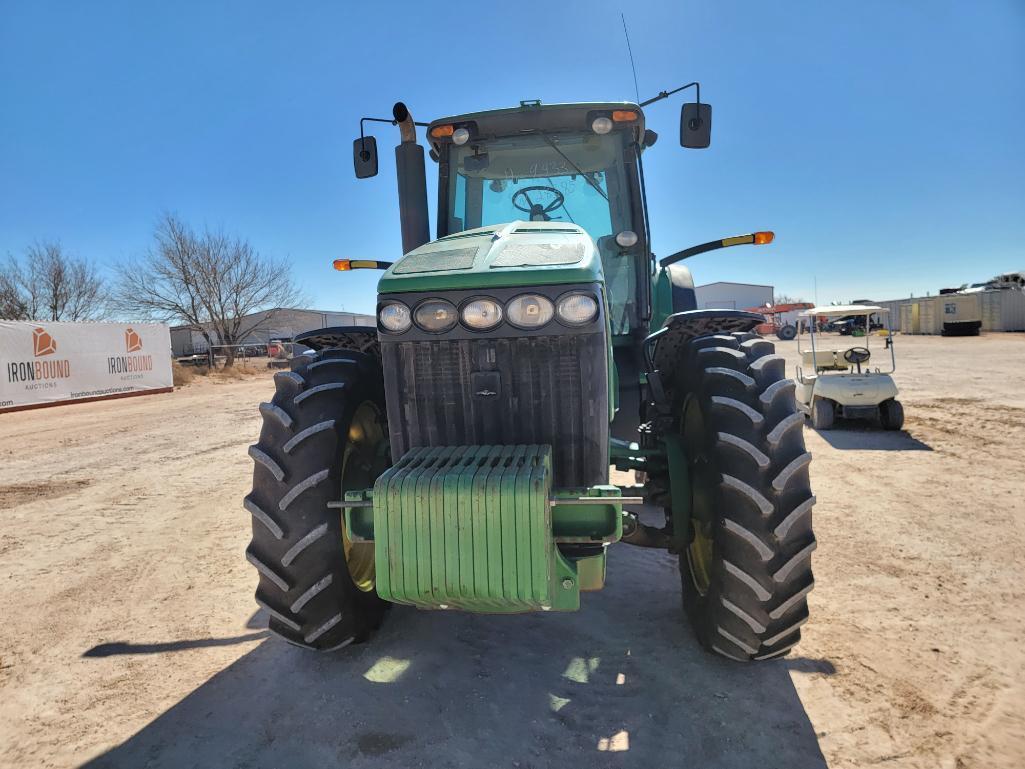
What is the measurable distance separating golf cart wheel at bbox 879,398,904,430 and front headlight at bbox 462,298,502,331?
8343mm

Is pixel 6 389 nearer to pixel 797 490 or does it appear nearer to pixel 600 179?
pixel 600 179

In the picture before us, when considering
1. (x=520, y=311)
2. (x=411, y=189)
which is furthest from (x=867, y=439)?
(x=520, y=311)

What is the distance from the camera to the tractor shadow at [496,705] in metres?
2.23

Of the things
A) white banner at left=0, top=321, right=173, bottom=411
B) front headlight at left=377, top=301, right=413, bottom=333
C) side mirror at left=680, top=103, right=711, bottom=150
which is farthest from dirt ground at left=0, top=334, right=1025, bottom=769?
white banner at left=0, top=321, right=173, bottom=411

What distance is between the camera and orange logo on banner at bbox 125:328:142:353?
1836cm

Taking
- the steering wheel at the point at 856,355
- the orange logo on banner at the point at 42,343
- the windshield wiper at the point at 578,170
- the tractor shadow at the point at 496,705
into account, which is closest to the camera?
the tractor shadow at the point at 496,705

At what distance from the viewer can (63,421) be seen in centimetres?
1298

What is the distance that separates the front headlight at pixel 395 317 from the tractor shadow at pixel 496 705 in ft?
5.06

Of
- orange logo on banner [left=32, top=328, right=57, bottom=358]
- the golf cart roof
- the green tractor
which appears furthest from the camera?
orange logo on banner [left=32, top=328, right=57, bottom=358]

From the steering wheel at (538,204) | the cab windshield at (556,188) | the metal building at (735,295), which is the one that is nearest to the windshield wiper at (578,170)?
the cab windshield at (556,188)

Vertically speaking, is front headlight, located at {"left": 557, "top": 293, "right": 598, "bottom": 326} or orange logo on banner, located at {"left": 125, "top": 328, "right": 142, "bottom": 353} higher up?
orange logo on banner, located at {"left": 125, "top": 328, "right": 142, "bottom": 353}

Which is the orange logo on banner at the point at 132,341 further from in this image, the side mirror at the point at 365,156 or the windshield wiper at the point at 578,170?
the windshield wiper at the point at 578,170

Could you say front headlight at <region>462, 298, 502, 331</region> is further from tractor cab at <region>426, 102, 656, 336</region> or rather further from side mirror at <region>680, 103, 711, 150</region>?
side mirror at <region>680, 103, 711, 150</region>

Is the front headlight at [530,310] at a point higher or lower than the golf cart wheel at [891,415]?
higher
